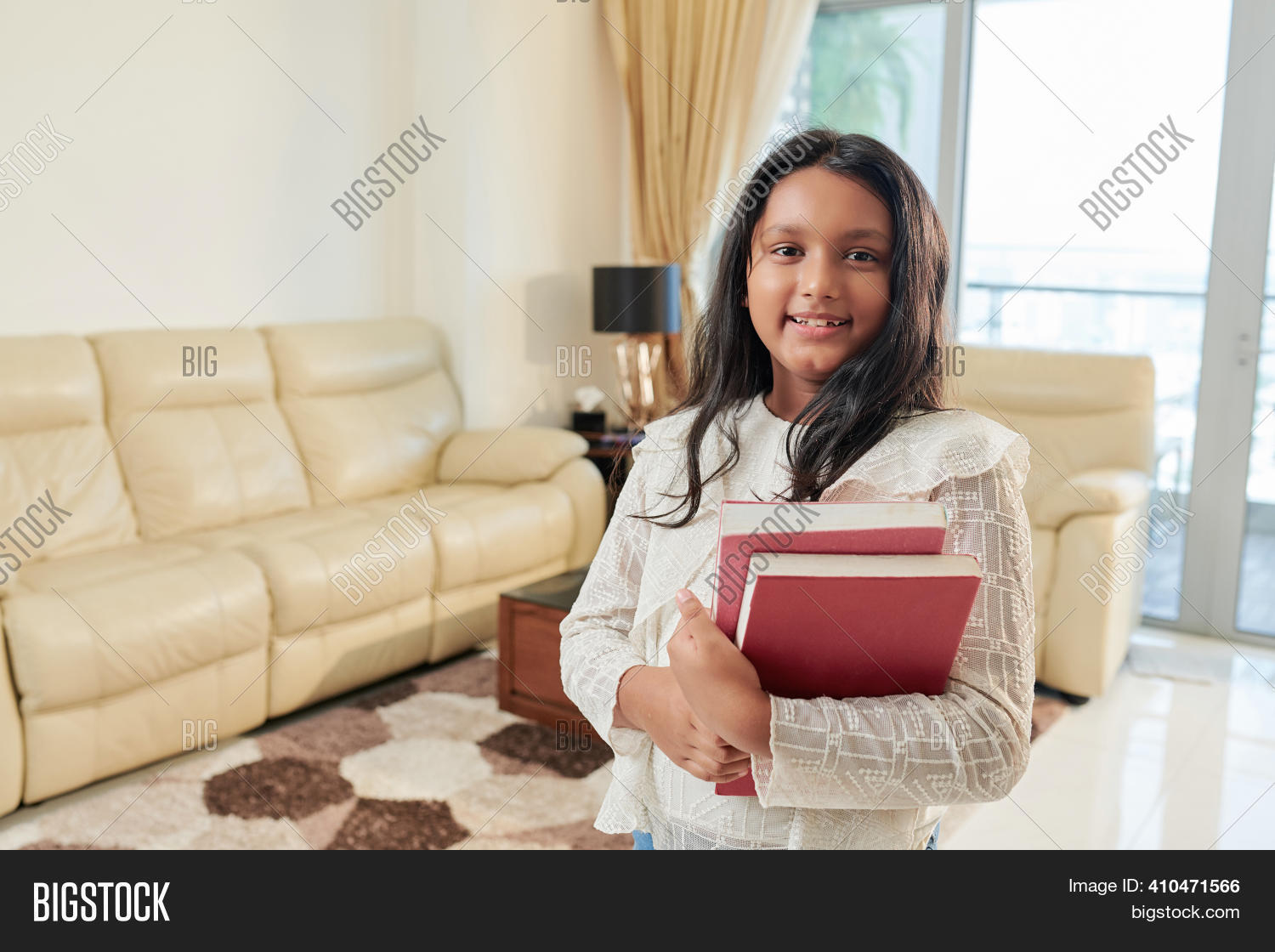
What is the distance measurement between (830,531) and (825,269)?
0.26 m

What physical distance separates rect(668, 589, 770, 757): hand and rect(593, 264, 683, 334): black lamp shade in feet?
11.2

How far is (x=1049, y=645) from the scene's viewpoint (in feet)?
10.0

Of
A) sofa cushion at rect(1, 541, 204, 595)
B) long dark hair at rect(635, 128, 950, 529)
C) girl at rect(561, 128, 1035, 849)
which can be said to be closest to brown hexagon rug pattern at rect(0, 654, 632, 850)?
sofa cushion at rect(1, 541, 204, 595)

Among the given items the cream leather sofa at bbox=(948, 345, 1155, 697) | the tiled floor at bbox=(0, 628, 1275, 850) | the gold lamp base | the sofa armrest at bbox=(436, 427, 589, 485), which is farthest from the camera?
the gold lamp base

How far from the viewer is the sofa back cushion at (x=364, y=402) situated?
3.50m

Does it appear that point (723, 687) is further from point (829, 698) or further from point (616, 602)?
point (616, 602)

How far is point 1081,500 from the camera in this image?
304cm

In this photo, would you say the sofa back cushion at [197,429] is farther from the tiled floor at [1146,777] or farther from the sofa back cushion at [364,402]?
the tiled floor at [1146,777]

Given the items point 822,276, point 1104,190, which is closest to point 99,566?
point 822,276

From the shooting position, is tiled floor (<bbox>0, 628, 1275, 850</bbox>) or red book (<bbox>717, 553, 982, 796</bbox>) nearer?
red book (<bbox>717, 553, 982, 796</bbox>)

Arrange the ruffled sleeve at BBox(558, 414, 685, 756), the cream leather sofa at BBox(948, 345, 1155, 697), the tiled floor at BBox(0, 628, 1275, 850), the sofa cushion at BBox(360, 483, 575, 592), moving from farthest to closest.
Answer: the sofa cushion at BBox(360, 483, 575, 592)
the cream leather sofa at BBox(948, 345, 1155, 697)
the tiled floor at BBox(0, 628, 1275, 850)
the ruffled sleeve at BBox(558, 414, 685, 756)

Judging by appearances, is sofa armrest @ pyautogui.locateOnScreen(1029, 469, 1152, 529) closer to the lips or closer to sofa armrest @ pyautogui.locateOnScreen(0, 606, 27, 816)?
the lips

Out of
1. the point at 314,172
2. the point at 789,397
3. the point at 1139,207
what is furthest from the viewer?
the point at 314,172

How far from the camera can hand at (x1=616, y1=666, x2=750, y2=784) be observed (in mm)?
823
